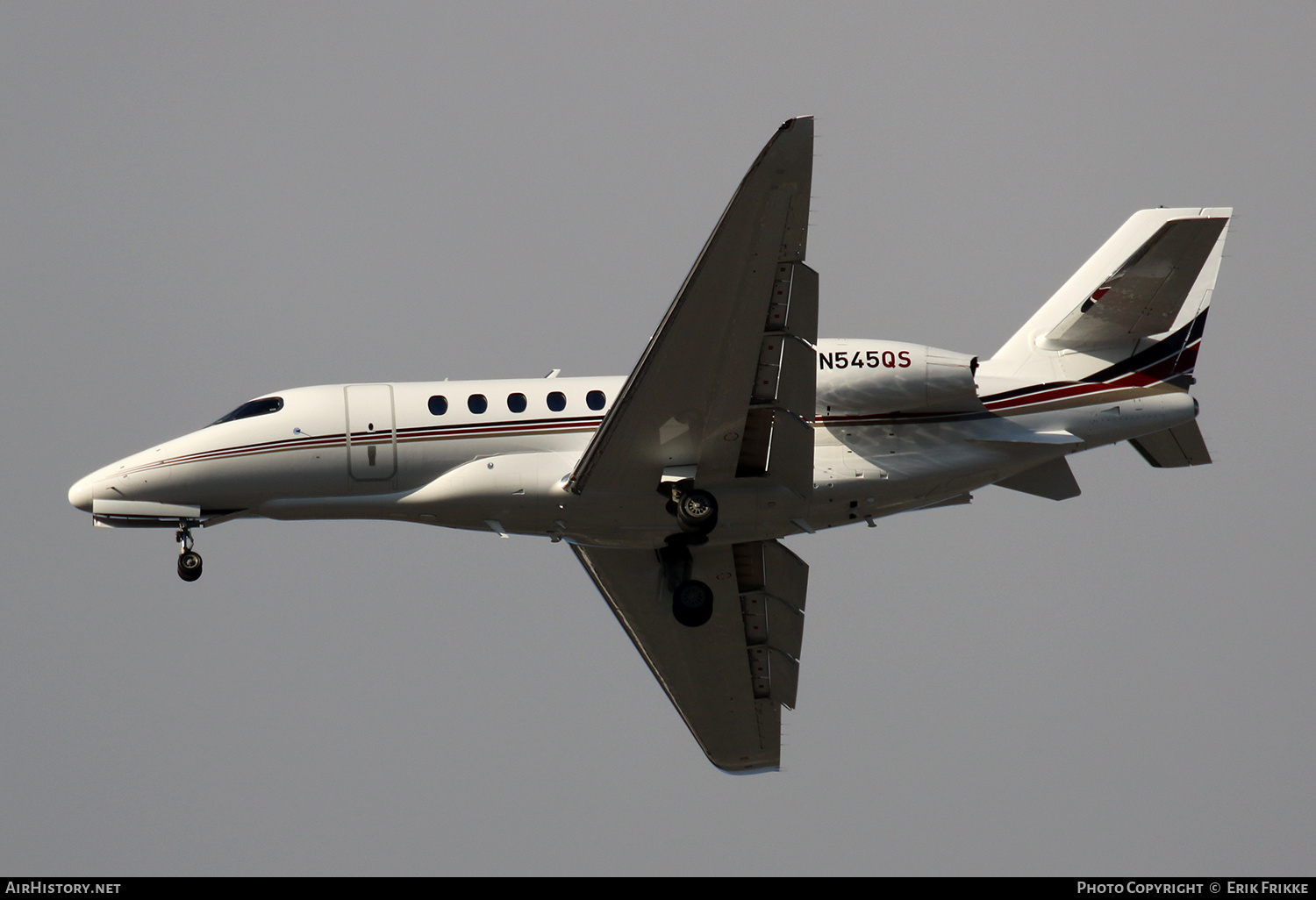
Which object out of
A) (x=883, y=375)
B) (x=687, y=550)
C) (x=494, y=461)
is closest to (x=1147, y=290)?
(x=883, y=375)

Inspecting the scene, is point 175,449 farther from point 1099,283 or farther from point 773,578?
point 1099,283

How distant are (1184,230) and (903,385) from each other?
4.86 metres

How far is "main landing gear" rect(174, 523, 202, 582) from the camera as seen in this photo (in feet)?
76.8

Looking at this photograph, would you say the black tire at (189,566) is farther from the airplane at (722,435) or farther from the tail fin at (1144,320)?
the tail fin at (1144,320)

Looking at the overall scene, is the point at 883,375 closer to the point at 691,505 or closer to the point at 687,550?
the point at 691,505

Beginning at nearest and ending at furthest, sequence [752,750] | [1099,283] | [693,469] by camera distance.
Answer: [693,469] < [1099,283] < [752,750]

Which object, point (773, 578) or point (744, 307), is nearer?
point (744, 307)

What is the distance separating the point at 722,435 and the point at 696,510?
1.17 metres

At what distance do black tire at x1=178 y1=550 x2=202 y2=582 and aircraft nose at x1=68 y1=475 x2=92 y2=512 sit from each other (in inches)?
59.9

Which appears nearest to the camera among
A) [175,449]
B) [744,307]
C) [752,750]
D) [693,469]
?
[744,307]

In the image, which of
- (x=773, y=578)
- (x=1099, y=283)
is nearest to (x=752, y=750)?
(x=773, y=578)

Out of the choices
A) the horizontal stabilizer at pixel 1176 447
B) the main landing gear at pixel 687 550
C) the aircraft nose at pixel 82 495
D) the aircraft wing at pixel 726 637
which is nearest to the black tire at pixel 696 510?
the main landing gear at pixel 687 550

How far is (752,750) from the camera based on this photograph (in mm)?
27297

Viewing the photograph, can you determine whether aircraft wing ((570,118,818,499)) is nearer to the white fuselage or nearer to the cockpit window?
the white fuselage
